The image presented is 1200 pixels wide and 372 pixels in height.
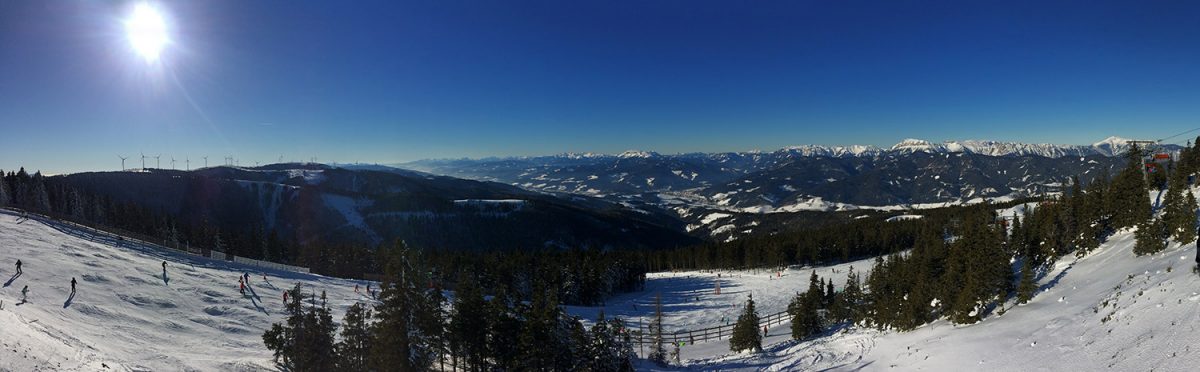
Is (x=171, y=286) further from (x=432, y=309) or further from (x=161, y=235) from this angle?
(x=161, y=235)

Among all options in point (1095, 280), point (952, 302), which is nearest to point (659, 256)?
point (952, 302)

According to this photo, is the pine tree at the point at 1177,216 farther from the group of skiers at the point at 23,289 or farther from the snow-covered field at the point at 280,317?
the group of skiers at the point at 23,289

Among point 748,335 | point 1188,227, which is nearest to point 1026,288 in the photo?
point 1188,227

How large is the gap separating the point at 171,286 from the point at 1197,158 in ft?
349

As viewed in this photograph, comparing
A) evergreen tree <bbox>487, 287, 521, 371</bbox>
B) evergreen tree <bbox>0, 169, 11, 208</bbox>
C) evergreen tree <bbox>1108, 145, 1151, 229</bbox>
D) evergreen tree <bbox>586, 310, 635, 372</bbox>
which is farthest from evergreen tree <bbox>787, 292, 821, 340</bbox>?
evergreen tree <bbox>0, 169, 11, 208</bbox>

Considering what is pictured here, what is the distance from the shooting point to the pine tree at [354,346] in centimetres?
2689

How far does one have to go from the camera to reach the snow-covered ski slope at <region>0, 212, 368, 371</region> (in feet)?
77.4

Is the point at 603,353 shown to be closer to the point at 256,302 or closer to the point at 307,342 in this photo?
the point at 307,342

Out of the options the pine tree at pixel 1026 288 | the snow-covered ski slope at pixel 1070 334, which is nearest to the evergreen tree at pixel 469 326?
the snow-covered ski slope at pixel 1070 334

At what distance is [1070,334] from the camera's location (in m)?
24.4

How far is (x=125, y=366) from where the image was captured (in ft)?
75.8

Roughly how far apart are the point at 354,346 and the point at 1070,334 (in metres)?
38.0

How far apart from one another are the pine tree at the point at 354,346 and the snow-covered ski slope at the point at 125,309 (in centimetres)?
449

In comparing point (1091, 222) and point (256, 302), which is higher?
point (1091, 222)
